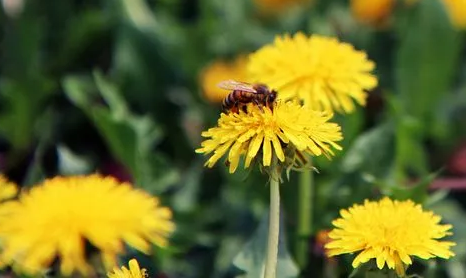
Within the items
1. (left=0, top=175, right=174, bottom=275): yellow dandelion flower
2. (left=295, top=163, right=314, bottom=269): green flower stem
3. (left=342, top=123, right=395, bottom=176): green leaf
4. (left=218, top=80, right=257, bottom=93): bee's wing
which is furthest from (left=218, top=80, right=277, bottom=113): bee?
(left=342, top=123, right=395, bottom=176): green leaf

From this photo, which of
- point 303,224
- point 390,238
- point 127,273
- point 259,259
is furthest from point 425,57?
point 127,273

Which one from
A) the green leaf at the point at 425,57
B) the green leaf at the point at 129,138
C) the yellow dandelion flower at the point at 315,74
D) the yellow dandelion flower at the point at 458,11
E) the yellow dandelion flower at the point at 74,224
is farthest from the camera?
the yellow dandelion flower at the point at 458,11

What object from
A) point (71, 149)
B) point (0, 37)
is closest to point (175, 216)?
point (71, 149)

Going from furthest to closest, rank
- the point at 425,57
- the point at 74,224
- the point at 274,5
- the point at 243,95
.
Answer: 1. the point at 274,5
2. the point at 425,57
3. the point at 243,95
4. the point at 74,224

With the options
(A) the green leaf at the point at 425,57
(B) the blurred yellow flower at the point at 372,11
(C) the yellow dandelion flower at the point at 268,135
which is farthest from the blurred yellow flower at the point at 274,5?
(C) the yellow dandelion flower at the point at 268,135

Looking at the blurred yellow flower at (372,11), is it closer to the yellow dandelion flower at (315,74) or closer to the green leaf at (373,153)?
the green leaf at (373,153)

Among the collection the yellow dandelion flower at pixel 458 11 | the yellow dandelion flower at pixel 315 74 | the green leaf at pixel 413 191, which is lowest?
the green leaf at pixel 413 191

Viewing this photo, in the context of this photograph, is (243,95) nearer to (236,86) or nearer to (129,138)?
(236,86)
